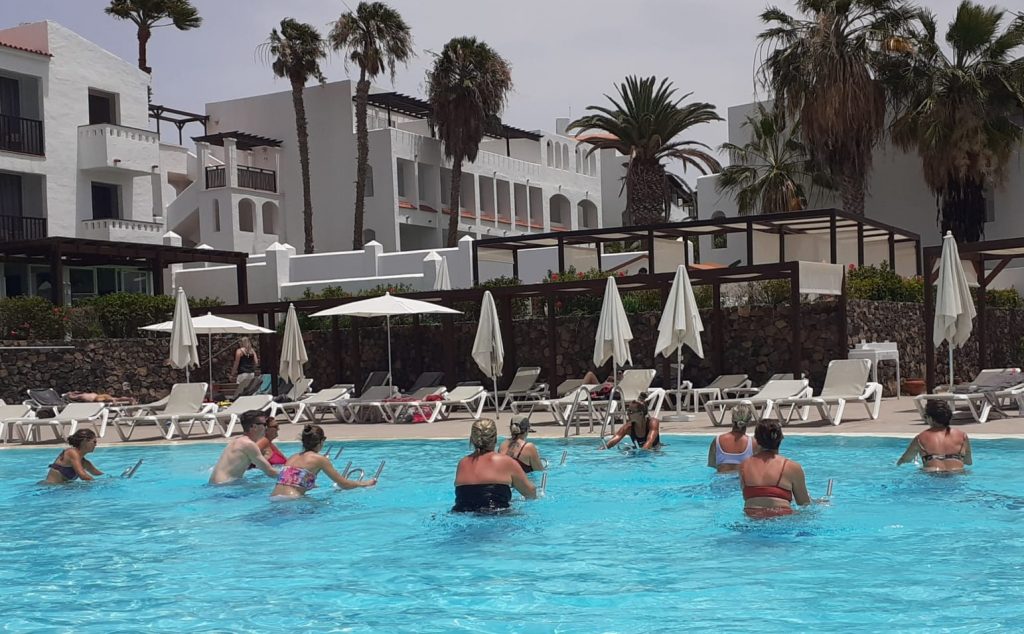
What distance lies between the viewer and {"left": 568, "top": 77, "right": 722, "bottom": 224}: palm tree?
114 ft

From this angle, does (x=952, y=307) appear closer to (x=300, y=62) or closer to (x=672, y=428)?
(x=672, y=428)

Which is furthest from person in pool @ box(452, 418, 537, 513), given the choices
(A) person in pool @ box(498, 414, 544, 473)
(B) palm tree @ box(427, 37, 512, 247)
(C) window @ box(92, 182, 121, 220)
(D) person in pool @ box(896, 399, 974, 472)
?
(B) palm tree @ box(427, 37, 512, 247)

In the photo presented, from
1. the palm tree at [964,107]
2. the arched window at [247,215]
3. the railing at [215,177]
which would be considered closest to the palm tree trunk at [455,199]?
the arched window at [247,215]

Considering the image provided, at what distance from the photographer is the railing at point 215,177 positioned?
133 feet

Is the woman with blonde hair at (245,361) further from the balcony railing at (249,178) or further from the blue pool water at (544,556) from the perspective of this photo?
the balcony railing at (249,178)

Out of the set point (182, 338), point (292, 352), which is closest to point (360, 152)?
point (292, 352)

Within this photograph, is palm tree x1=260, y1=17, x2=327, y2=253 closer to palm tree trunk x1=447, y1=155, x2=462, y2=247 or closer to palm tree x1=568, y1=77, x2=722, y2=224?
palm tree trunk x1=447, y1=155, x2=462, y2=247

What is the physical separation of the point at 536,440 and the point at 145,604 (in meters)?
8.62

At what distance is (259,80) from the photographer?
44781 mm

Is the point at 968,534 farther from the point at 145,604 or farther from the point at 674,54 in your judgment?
the point at 674,54

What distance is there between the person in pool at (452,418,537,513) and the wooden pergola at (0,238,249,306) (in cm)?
1876

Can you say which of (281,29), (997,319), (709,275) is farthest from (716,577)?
(281,29)

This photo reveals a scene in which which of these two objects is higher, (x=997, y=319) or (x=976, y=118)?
(x=976, y=118)

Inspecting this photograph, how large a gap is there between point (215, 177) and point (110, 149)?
866 cm
